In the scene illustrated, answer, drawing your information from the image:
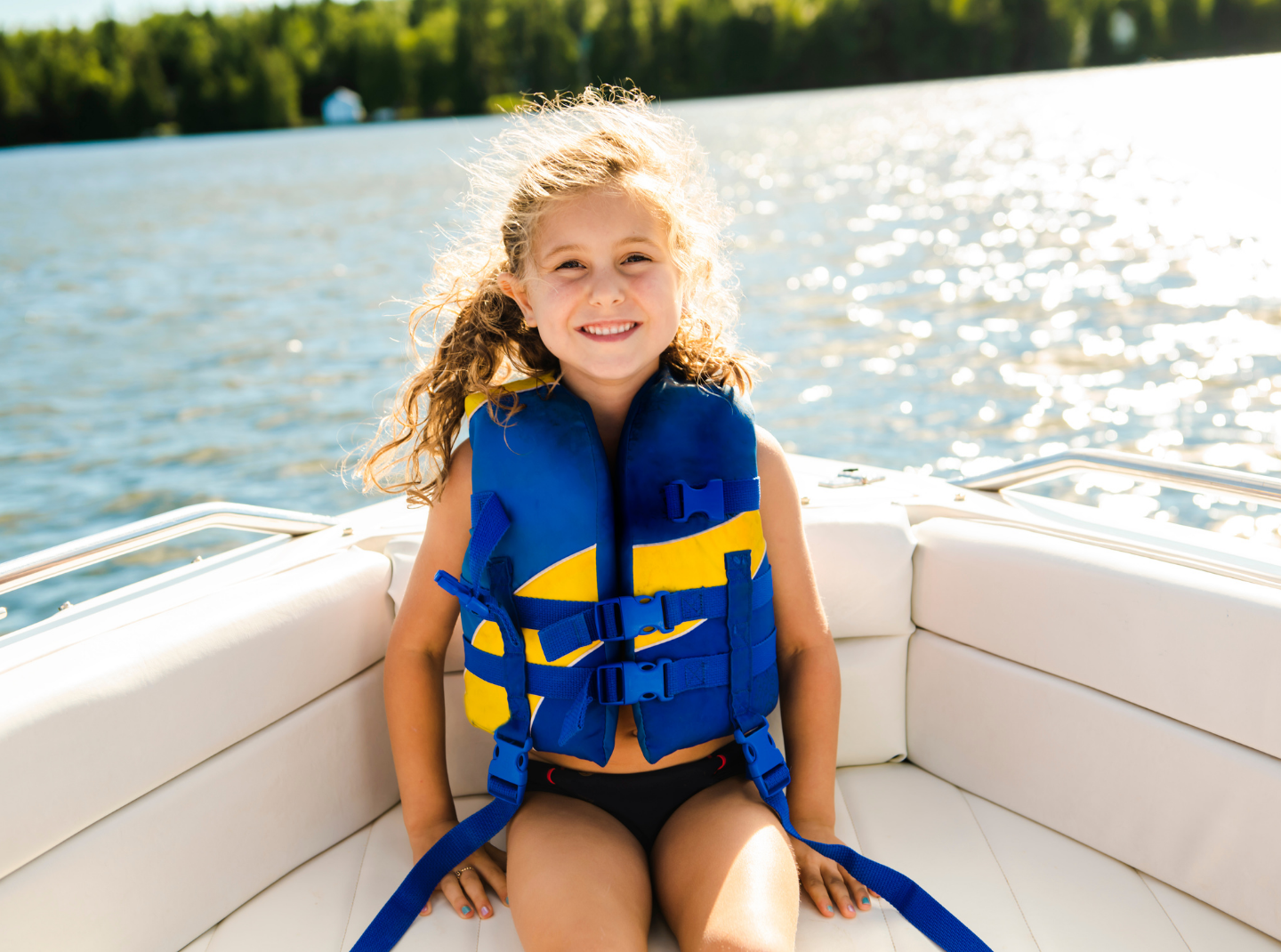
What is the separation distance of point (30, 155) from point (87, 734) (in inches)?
1551

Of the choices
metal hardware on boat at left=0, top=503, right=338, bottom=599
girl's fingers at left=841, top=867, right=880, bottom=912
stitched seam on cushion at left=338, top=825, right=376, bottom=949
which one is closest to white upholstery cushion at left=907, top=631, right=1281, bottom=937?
girl's fingers at left=841, top=867, right=880, bottom=912

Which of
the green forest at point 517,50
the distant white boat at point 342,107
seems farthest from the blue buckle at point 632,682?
the distant white boat at point 342,107

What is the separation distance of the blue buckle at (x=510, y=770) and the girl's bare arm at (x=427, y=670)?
0.16 meters

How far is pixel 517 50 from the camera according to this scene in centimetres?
3684

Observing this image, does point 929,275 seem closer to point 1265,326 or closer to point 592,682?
point 1265,326

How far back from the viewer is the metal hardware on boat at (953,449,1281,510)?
61.6 inches

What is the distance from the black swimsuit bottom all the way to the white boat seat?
145mm

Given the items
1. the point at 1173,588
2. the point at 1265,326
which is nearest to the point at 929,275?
the point at 1265,326

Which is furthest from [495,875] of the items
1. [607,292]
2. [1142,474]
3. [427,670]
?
[1142,474]

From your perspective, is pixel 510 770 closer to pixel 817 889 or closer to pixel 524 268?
pixel 817 889

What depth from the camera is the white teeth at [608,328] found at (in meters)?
1.51

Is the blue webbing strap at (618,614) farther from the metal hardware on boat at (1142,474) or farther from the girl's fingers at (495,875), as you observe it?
the metal hardware on boat at (1142,474)

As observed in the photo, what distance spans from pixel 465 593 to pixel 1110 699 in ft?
3.39

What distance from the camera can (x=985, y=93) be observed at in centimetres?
3500
